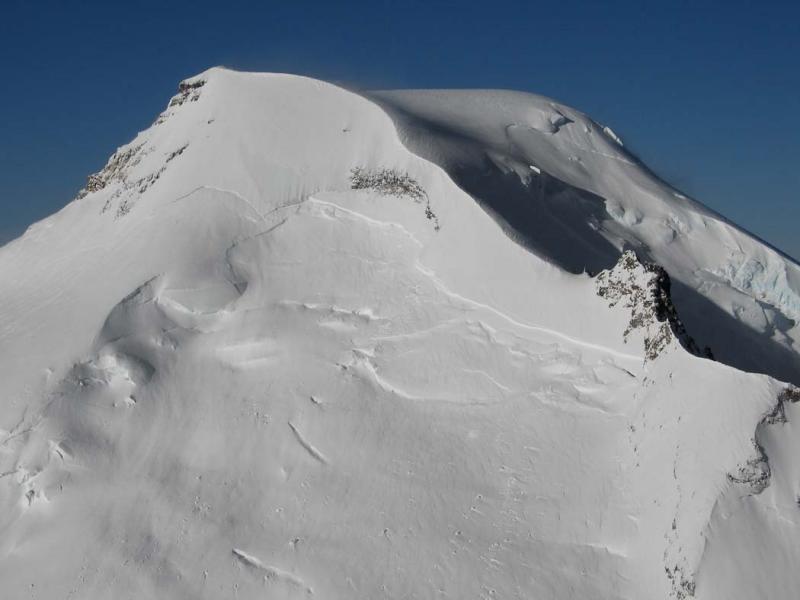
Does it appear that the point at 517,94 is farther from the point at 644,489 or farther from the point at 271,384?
the point at 644,489

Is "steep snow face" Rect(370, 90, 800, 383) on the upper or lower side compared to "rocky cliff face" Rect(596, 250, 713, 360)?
upper

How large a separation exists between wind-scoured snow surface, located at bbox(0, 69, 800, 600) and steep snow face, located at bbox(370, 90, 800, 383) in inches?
5.9

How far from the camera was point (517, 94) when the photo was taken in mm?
35250

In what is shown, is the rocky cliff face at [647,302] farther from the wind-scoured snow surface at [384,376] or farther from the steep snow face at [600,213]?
the steep snow face at [600,213]

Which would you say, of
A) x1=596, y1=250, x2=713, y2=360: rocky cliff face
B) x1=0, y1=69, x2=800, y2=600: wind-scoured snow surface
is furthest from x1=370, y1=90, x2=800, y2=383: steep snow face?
x1=596, y1=250, x2=713, y2=360: rocky cliff face

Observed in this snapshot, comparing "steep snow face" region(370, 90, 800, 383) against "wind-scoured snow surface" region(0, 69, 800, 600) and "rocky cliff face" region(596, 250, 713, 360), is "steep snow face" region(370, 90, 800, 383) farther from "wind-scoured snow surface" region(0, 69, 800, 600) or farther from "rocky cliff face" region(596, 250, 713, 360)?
"rocky cliff face" region(596, 250, 713, 360)

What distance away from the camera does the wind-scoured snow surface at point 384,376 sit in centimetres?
1609

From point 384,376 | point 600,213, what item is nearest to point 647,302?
point 384,376

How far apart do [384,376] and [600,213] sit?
459 inches

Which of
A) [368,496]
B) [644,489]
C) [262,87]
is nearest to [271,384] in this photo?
[368,496]

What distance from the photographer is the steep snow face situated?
2484 centimetres

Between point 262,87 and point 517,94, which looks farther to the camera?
point 517,94

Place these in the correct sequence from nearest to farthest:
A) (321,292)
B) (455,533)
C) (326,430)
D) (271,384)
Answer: (455,533), (326,430), (271,384), (321,292)

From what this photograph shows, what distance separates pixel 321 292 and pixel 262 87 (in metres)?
10.8
